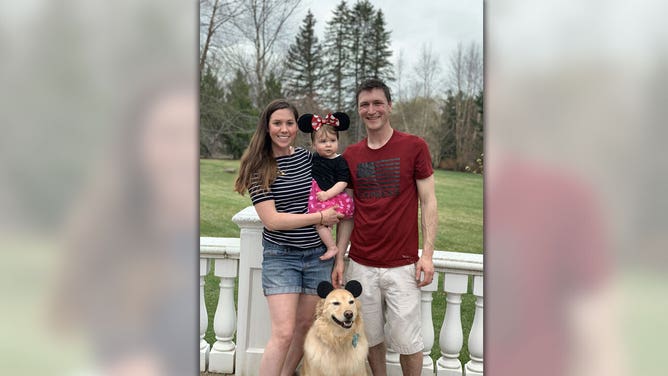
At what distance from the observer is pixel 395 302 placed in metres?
1.87

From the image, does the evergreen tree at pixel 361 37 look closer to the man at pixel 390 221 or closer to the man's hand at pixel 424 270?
the man at pixel 390 221

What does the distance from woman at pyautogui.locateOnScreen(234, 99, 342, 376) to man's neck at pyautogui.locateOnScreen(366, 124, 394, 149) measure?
0.26 m

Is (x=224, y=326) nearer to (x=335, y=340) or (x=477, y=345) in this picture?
(x=335, y=340)

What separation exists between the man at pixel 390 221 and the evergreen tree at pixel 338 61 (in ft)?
10.4

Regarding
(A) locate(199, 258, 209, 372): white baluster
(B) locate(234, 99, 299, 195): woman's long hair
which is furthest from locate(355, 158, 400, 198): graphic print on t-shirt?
(A) locate(199, 258, 209, 372): white baluster

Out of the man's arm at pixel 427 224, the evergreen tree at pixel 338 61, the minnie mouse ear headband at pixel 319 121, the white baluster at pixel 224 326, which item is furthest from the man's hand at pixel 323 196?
the evergreen tree at pixel 338 61

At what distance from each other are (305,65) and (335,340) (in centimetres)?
415

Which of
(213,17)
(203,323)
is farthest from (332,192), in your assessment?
(213,17)

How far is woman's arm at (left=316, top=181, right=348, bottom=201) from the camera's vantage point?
72.1 inches
